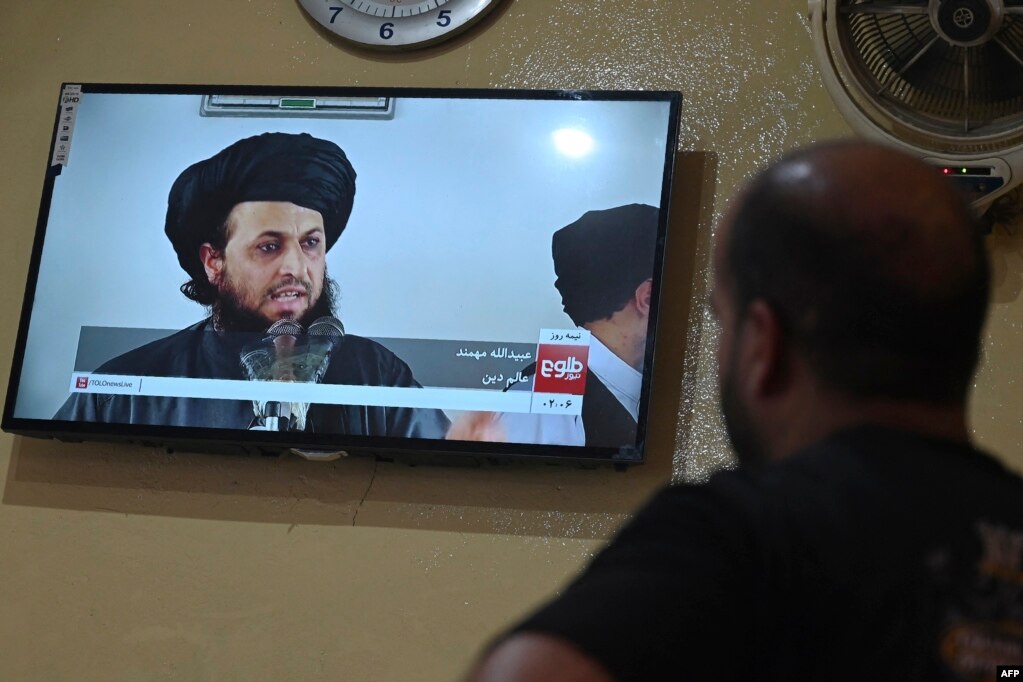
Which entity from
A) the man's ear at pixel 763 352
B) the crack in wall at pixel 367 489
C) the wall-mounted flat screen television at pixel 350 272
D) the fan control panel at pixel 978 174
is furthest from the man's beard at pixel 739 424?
the crack in wall at pixel 367 489

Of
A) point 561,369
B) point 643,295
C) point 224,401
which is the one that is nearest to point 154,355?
point 224,401

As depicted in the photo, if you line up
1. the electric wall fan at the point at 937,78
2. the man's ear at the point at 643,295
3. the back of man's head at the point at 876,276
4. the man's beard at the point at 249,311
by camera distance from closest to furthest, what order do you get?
the back of man's head at the point at 876,276, the electric wall fan at the point at 937,78, the man's ear at the point at 643,295, the man's beard at the point at 249,311

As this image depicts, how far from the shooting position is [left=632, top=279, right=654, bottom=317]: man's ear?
2.12m

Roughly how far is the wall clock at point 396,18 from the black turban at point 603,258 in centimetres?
52

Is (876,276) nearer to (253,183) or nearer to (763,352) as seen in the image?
(763,352)

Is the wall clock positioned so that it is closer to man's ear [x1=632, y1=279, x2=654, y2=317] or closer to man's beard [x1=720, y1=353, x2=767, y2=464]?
man's ear [x1=632, y1=279, x2=654, y2=317]

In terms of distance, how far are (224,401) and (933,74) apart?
4.53ft

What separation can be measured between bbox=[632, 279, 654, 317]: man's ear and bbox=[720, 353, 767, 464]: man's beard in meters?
1.19

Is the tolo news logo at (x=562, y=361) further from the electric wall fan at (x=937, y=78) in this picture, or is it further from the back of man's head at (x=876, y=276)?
the back of man's head at (x=876, y=276)

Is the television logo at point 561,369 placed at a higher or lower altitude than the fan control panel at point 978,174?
lower

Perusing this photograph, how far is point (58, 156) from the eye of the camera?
7.86 ft

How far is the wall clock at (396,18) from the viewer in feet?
7.80

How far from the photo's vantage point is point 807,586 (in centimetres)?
74

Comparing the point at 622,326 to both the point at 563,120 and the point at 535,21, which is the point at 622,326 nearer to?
the point at 563,120
